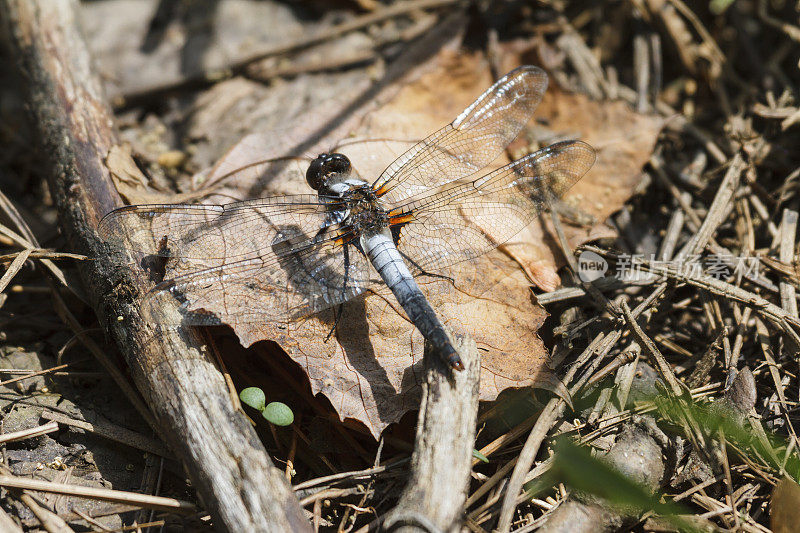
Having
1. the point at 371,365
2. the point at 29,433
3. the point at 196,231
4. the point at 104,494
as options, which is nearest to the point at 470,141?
the point at 371,365

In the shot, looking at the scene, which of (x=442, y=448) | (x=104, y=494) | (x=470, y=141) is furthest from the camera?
(x=470, y=141)

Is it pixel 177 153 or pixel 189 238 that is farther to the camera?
pixel 177 153

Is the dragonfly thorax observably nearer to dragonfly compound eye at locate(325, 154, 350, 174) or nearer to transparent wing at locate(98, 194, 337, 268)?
dragonfly compound eye at locate(325, 154, 350, 174)

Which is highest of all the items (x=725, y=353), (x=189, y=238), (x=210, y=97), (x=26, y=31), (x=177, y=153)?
(x=26, y=31)

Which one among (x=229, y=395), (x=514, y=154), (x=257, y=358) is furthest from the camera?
(x=514, y=154)

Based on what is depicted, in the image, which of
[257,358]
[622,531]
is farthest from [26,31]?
[622,531]

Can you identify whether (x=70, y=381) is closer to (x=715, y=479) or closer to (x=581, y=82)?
(x=715, y=479)

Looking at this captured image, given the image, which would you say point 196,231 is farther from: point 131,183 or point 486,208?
point 486,208
